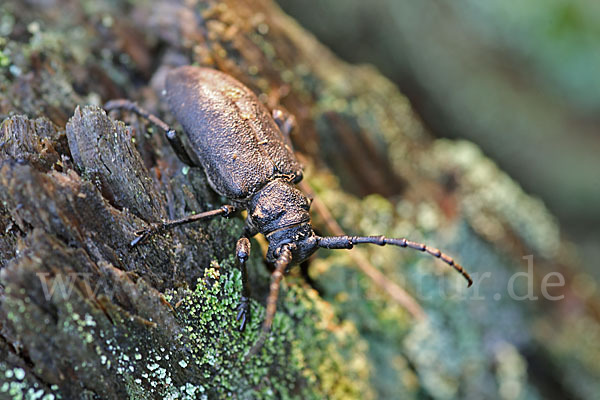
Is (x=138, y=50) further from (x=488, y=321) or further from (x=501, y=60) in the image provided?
(x=501, y=60)

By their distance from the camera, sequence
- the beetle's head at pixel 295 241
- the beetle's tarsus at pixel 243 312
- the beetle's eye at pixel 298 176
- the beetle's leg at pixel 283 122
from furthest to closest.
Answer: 1. the beetle's leg at pixel 283 122
2. the beetle's eye at pixel 298 176
3. the beetle's head at pixel 295 241
4. the beetle's tarsus at pixel 243 312

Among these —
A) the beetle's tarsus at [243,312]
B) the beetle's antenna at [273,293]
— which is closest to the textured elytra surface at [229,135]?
the beetle's antenna at [273,293]

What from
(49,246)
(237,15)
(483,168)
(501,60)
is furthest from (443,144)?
(49,246)

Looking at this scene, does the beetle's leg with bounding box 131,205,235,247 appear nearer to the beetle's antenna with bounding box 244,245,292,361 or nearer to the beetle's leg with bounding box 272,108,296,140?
the beetle's antenna with bounding box 244,245,292,361

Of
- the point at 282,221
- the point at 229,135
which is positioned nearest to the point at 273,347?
the point at 282,221

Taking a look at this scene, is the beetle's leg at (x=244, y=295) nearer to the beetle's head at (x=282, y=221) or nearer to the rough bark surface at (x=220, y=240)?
the rough bark surface at (x=220, y=240)

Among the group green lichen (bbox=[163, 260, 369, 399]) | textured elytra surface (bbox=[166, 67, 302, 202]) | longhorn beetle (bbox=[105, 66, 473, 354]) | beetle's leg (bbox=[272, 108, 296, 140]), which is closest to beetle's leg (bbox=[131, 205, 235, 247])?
longhorn beetle (bbox=[105, 66, 473, 354])

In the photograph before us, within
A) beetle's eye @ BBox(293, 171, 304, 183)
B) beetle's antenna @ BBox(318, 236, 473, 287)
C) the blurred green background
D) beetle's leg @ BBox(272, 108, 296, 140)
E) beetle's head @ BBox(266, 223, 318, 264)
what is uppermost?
the blurred green background
